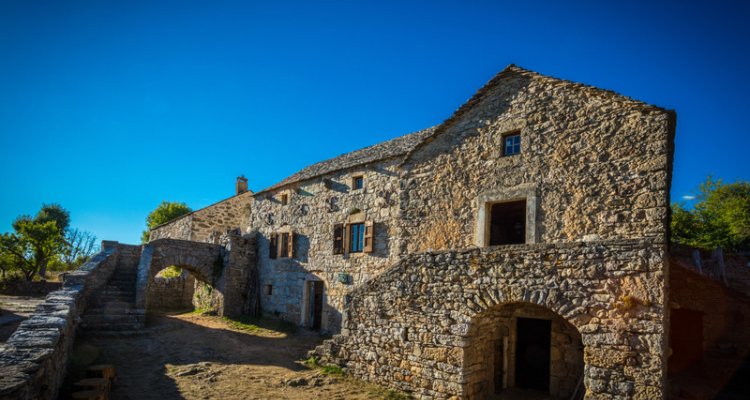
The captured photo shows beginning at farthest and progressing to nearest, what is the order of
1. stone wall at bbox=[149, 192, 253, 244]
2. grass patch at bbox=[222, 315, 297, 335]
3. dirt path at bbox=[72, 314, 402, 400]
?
stone wall at bbox=[149, 192, 253, 244], grass patch at bbox=[222, 315, 297, 335], dirt path at bbox=[72, 314, 402, 400]

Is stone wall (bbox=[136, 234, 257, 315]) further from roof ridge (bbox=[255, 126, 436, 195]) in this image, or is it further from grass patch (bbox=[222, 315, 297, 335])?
roof ridge (bbox=[255, 126, 436, 195])

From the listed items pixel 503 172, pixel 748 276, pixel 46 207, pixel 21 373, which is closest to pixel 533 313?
pixel 503 172

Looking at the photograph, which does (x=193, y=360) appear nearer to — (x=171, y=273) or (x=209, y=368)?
(x=209, y=368)

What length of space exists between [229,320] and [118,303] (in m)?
5.35

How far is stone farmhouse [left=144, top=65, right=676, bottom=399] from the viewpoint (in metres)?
6.89

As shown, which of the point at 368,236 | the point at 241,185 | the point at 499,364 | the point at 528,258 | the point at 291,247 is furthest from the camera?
the point at 241,185

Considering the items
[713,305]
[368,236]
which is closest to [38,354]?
[368,236]

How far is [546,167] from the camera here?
10516mm

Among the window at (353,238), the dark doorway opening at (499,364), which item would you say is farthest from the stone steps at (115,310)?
the dark doorway opening at (499,364)

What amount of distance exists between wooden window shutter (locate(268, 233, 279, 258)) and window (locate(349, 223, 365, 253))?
16.8 ft

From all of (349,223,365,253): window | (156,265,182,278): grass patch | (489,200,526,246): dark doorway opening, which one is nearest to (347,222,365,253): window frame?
(349,223,365,253): window

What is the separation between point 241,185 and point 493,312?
75.0 feet

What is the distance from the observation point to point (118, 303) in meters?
14.6

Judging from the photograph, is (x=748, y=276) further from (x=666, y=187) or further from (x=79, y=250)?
(x=79, y=250)
